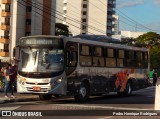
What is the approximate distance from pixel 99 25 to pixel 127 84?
107 metres

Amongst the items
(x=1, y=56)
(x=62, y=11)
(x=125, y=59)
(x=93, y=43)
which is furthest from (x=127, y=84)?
(x=62, y=11)

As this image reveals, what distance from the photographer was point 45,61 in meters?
20.5

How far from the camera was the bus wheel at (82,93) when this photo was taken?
22.0 metres

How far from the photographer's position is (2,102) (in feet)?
67.3

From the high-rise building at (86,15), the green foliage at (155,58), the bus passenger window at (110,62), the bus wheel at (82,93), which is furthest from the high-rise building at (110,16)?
the bus wheel at (82,93)

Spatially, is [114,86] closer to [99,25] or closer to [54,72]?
[54,72]

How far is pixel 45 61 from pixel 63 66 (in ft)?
2.74

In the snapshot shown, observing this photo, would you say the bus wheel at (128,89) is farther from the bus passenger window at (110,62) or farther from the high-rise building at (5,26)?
the high-rise building at (5,26)

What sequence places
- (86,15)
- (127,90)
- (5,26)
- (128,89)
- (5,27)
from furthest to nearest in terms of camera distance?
1. (86,15)
2. (5,26)
3. (5,27)
4. (128,89)
5. (127,90)

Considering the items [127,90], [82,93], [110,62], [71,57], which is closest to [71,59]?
[71,57]

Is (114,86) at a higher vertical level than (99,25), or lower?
lower

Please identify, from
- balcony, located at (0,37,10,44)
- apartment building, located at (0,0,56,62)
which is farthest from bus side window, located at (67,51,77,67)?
balcony, located at (0,37,10,44)

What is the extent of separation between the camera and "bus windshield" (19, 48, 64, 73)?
20469 millimetres

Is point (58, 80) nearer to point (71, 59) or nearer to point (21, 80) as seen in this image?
point (71, 59)
